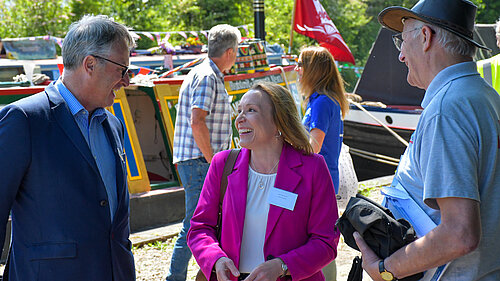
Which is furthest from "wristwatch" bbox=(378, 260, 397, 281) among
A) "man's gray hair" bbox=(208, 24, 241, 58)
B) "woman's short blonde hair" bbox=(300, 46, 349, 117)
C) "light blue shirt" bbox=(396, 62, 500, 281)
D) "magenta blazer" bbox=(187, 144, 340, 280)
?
"man's gray hair" bbox=(208, 24, 241, 58)

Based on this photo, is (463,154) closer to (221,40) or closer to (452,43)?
(452,43)

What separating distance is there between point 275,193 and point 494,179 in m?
1.09

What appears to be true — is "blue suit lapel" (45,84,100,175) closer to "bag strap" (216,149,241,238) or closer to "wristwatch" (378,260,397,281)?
"bag strap" (216,149,241,238)

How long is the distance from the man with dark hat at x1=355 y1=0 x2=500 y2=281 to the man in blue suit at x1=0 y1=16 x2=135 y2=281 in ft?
3.66

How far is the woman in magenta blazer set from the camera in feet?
8.56

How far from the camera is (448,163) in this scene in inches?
69.7

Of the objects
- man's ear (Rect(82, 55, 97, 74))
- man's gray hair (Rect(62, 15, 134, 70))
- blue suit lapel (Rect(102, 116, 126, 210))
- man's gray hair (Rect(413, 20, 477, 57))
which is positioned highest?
man's gray hair (Rect(413, 20, 477, 57))

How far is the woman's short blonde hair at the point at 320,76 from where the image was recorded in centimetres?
423

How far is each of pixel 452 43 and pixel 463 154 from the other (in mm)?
423

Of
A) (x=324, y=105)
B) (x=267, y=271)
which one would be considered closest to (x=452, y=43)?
(x=267, y=271)

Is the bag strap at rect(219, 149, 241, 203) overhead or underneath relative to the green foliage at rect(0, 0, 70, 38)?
overhead

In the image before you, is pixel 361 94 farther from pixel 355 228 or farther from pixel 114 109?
pixel 355 228

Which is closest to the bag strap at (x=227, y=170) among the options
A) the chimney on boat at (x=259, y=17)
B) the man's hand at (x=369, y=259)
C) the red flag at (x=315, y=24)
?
the man's hand at (x=369, y=259)

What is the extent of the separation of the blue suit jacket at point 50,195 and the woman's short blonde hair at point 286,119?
3.33ft
